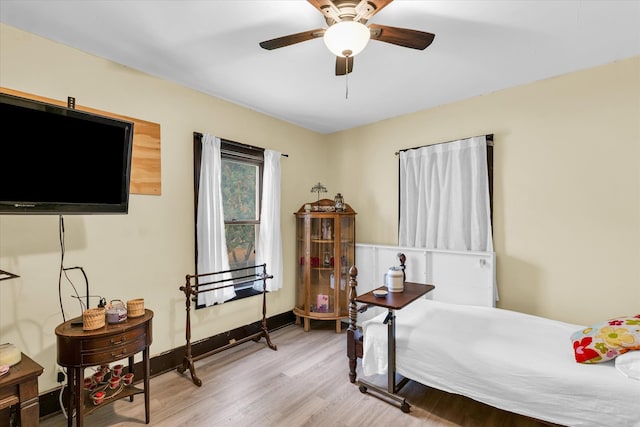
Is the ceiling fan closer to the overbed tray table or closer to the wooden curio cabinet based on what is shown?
the overbed tray table

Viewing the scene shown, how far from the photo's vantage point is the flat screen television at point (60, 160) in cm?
161

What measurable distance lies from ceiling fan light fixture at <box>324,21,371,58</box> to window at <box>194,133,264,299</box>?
1.85 metres

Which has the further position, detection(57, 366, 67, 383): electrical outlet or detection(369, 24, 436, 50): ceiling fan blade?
detection(57, 366, 67, 383): electrical outlet

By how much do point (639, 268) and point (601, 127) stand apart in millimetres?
1121

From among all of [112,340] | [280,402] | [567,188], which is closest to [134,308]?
[112,340]

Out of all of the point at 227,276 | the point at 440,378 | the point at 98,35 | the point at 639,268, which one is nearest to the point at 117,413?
the point at 227,276

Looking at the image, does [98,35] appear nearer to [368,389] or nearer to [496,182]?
[368,389]

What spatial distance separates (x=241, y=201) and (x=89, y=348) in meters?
1.92

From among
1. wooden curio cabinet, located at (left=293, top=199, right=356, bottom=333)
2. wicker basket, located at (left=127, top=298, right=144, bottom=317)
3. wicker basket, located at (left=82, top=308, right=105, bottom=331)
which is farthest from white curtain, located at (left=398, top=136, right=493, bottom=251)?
wicker basket, located at (left=82, top=308, right=105, bottom=331)

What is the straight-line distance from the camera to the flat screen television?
1609 millimetres

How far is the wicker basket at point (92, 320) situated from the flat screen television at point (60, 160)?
632 millimetres

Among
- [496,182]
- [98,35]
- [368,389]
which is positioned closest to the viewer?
[98,35]

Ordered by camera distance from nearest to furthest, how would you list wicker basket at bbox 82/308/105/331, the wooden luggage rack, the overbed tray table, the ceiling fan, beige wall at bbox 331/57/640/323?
the ceiling fan < wicker basket at bbox 82/308/105/331 < the overbed tray table < beige wall at bbox 331/57/640/323 < the wooden luggage rack

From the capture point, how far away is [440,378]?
79.0 inches
